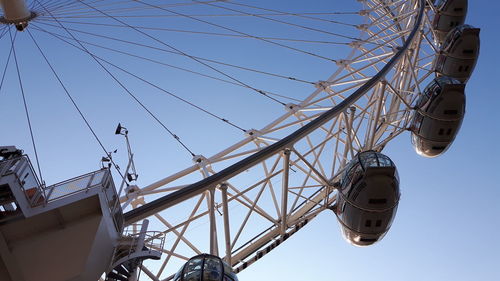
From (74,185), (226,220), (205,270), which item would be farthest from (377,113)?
(74,185)

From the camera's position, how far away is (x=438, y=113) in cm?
1848

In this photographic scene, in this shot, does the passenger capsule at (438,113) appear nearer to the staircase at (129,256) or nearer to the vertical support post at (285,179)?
the vertical support post at (285,179)

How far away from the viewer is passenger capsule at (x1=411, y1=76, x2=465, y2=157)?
18469mm

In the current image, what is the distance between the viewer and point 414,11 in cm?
2264

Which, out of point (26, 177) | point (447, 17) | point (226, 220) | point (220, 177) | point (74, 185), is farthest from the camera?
point (447, 17)

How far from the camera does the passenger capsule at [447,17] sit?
25266 millimetres

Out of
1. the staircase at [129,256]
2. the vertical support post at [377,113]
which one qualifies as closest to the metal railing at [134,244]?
the staircase at [129,256]

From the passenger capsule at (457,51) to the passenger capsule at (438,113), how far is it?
4154 mm

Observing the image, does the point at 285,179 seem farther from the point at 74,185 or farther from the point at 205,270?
the point at 74,185

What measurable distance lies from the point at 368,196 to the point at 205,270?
5.17 meters

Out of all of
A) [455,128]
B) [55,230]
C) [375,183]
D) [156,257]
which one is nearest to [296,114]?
[455,128]

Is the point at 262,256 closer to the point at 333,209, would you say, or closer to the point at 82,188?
the point at 333,209

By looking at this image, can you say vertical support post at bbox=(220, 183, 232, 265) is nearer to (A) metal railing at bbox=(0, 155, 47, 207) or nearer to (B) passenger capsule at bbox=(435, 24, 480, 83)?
(A) metal railing at bbox=(0, 155, 47, 207)

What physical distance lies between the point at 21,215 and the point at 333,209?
27.4 ft
